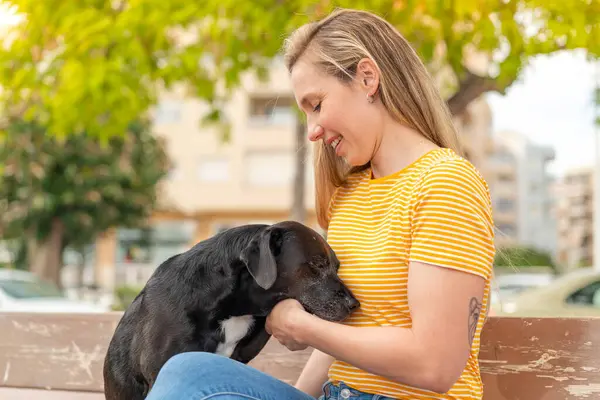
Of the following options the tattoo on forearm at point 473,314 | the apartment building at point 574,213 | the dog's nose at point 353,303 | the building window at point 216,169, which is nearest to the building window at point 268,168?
the building window at point 216,169

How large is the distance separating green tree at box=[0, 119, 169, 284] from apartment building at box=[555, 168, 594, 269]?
72021mm

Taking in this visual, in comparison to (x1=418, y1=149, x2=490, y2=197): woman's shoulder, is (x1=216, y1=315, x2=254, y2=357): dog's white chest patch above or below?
below

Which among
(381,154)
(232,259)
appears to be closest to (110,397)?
(232,259)

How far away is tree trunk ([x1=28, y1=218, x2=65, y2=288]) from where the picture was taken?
2156cm

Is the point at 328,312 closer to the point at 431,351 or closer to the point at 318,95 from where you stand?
the point at 431,351

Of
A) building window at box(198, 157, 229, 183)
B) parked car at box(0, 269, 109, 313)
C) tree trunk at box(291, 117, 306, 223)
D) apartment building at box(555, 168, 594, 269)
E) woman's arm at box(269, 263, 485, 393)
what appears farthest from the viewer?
apartment building at box(555, 168, 594, 269)

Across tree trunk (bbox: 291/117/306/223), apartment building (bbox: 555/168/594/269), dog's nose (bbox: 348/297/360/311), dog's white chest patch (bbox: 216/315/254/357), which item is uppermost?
dog's nose (bbox: 348/297/360/311)

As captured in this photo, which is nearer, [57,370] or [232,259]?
[232,259]

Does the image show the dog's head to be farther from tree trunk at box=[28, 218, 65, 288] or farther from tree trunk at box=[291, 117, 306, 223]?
tree trunk at box=[28, 218, 65, 288]

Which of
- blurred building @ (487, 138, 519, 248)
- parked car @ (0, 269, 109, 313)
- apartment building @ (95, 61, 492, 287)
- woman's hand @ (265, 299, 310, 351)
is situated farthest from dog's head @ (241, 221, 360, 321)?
blurred building @ (487, 138, 519, 248)

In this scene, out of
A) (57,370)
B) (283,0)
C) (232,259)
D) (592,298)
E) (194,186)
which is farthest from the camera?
(194,186)

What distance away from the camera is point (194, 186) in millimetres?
36969

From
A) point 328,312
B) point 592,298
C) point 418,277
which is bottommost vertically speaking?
point 592,298

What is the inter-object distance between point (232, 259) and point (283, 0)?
11.4 feet
